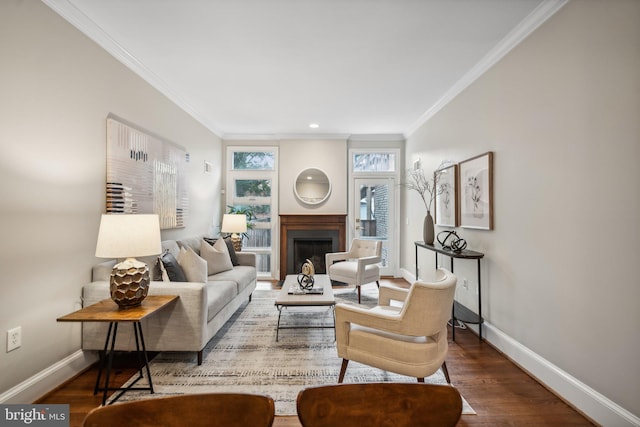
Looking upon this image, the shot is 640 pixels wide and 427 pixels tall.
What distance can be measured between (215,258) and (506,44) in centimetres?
364

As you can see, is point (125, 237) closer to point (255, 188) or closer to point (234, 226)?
point (234, 226)

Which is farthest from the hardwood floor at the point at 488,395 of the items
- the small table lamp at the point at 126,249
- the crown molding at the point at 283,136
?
the crown molding at the point at 283,136

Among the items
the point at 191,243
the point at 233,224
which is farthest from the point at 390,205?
the point at 191,243

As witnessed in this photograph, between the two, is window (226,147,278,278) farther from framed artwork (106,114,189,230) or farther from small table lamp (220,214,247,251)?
framed artwork (106,114,189,230)

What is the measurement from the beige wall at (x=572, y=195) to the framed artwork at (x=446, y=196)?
0.71 meters

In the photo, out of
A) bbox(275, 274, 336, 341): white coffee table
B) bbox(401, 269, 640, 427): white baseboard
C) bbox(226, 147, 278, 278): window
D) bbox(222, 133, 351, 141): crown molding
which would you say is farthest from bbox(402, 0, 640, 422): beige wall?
bbox(226, 147, 278, 278): window

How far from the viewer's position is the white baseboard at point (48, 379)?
71.5 inches

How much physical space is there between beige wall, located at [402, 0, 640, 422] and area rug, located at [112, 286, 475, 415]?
827mm

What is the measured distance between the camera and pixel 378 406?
30.2 inches

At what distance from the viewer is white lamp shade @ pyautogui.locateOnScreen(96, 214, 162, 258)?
1.99 meters

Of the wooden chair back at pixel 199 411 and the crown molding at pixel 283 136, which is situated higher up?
the crown molding at pixel 283 136

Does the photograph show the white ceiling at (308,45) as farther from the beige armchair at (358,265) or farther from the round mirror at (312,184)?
the beige armchair at (358,265)

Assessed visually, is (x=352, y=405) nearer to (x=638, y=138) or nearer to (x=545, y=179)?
(x=638, y=138)

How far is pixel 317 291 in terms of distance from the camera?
309 centimetres
